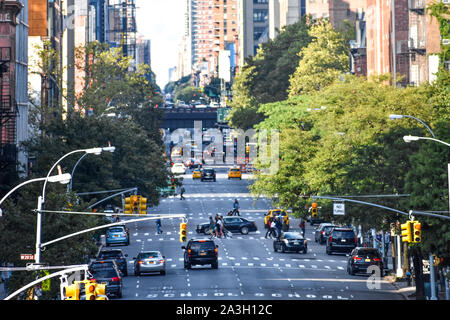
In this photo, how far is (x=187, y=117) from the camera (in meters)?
194

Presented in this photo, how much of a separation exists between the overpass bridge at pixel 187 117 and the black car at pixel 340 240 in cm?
12049

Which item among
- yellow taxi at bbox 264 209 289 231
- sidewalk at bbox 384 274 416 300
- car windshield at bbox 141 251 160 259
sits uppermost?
yellow taxi at bbox 264 209 289 231

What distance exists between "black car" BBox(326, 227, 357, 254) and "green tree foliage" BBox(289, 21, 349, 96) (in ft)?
123

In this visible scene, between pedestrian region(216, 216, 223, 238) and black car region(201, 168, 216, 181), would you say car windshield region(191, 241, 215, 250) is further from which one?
black car region(201, 168, 216, 181)

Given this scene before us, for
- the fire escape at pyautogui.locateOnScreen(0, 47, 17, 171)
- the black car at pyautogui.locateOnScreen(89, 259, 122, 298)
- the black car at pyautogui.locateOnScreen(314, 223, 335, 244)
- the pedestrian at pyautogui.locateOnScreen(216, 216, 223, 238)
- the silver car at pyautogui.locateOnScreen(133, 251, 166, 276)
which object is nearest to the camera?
the black car at pyautogui.locateOnScreen(89, 259, 122, 298)

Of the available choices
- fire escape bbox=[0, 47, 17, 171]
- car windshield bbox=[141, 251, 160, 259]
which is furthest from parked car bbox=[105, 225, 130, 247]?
car windshield bbox=[141, 251, 160, 259]

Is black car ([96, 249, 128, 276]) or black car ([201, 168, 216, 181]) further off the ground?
black car ([201, 168, 216, 181])

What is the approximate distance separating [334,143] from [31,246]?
27437 mm

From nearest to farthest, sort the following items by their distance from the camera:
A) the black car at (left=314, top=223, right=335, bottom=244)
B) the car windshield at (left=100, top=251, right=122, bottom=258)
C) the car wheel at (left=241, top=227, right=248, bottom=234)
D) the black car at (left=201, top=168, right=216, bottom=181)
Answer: the car windshield at (left=100, top=251, right=122, bottom=258)
the black car at (left=314, top=223, right=335, bottom=244)
the car wheel at (left=241, top=227, right=248, bottom=234)
the black car at (left=201, top=168, right=216, bottom=181)

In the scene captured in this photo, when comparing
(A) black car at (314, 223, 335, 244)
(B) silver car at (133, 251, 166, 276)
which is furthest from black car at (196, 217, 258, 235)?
(B) silver car at (133, 251, 166, 276)

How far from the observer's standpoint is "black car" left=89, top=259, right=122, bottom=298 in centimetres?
4722

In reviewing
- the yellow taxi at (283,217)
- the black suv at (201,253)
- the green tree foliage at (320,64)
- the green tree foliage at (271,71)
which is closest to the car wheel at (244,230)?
the yellow taxi at (283,217)

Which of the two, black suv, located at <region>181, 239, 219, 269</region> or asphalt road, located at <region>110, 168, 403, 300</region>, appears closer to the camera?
asphalt road, located at <region>110, 168, 403, 300</region>
